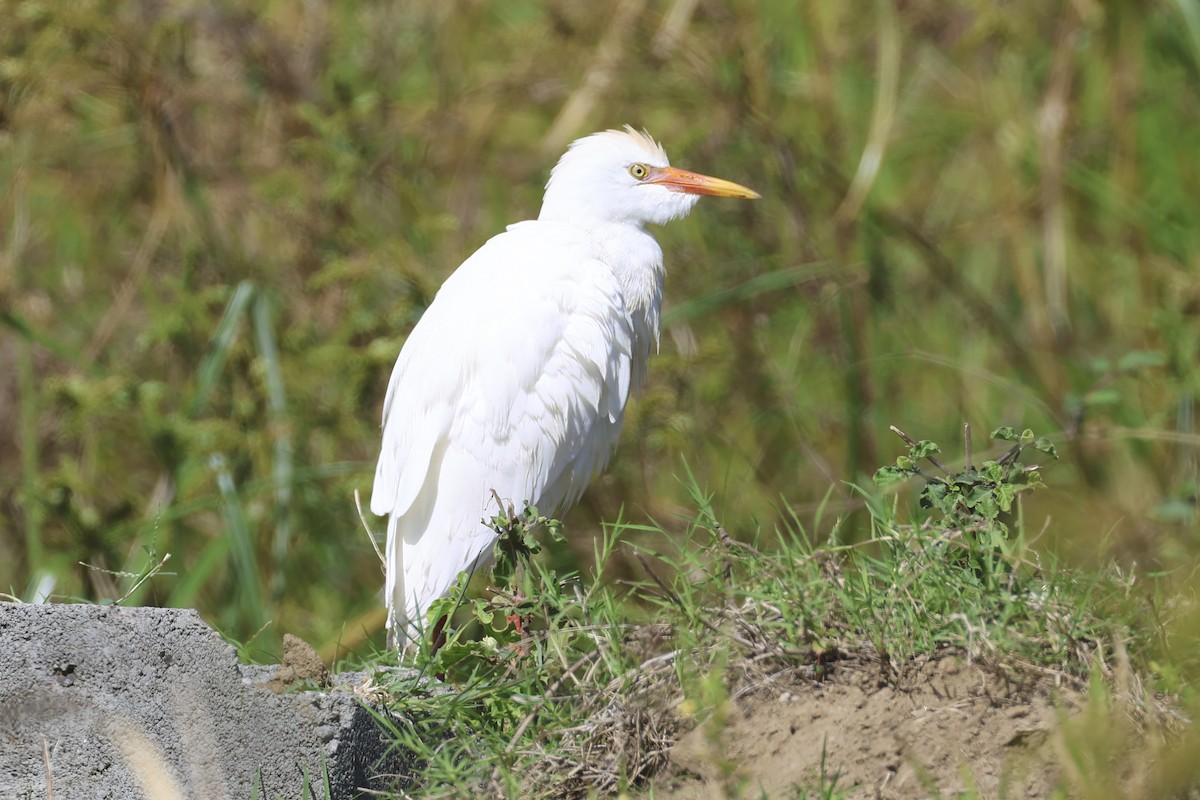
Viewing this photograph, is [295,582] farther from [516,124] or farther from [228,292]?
[516,124]

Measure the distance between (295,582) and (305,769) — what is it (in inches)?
132

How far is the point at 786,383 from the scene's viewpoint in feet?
17.3

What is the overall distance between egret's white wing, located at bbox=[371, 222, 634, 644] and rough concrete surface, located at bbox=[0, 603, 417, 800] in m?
1.33

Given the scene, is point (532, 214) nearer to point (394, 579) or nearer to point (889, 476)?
point (394, 579)

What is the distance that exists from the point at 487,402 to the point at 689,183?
0.97 m

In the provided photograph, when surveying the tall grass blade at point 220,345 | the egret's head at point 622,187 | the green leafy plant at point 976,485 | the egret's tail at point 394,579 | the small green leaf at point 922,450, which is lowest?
the egret's tail at point 394,579

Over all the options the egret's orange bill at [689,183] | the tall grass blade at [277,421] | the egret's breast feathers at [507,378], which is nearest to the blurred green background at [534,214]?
the tall grass blade at [277,421]

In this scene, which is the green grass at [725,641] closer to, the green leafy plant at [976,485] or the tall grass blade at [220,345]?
the green leafy plant at [976,485]

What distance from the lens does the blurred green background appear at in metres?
4.80

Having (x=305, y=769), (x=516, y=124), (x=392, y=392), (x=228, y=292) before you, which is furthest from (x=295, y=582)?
(x=305, y=769)

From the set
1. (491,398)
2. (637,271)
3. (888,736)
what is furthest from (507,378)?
(888,736)

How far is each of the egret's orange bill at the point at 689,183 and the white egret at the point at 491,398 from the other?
0.37 metres

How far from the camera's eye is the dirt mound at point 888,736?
6.62 ft

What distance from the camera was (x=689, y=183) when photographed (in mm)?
3986
